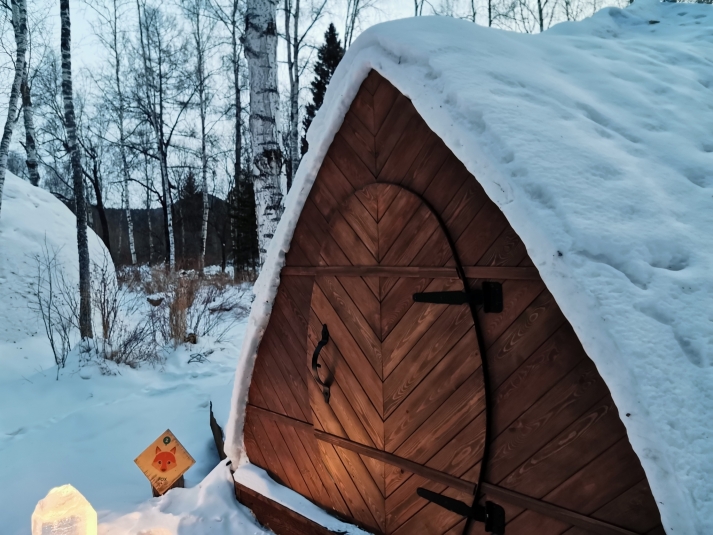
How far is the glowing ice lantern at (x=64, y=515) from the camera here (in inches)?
103

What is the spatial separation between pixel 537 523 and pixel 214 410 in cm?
345

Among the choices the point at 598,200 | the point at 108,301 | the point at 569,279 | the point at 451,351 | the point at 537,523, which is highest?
the point at 598,200

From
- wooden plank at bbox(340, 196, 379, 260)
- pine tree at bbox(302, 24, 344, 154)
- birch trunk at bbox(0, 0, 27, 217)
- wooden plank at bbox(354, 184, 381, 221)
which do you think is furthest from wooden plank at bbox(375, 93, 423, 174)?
pine tree at bbox(302, 24, 344, 154)

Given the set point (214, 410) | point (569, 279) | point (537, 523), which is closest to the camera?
point (569, 279)

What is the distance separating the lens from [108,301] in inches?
262

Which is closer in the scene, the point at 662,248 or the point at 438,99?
the point at 662,248

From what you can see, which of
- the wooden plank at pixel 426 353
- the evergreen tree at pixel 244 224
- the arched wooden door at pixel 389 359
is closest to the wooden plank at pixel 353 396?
the arched wooden door at pixel 389 359

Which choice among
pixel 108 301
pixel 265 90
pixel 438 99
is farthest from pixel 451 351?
pixel 108 301

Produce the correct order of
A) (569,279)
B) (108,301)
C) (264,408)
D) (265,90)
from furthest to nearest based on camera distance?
(108,301) → (265,90) → (264,408) → (569,279)

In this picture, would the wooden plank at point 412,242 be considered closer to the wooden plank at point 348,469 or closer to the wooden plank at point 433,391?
the wooden plank at point 433,391

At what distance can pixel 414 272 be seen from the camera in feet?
7.14

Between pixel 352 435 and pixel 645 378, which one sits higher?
pixel 645 378

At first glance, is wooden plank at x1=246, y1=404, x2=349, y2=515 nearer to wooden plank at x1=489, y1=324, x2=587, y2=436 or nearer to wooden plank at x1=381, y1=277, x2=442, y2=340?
wooden plank at x1=381, y1=277, x2=442, y2=340

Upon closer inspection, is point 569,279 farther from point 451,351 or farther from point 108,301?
point 108,301
